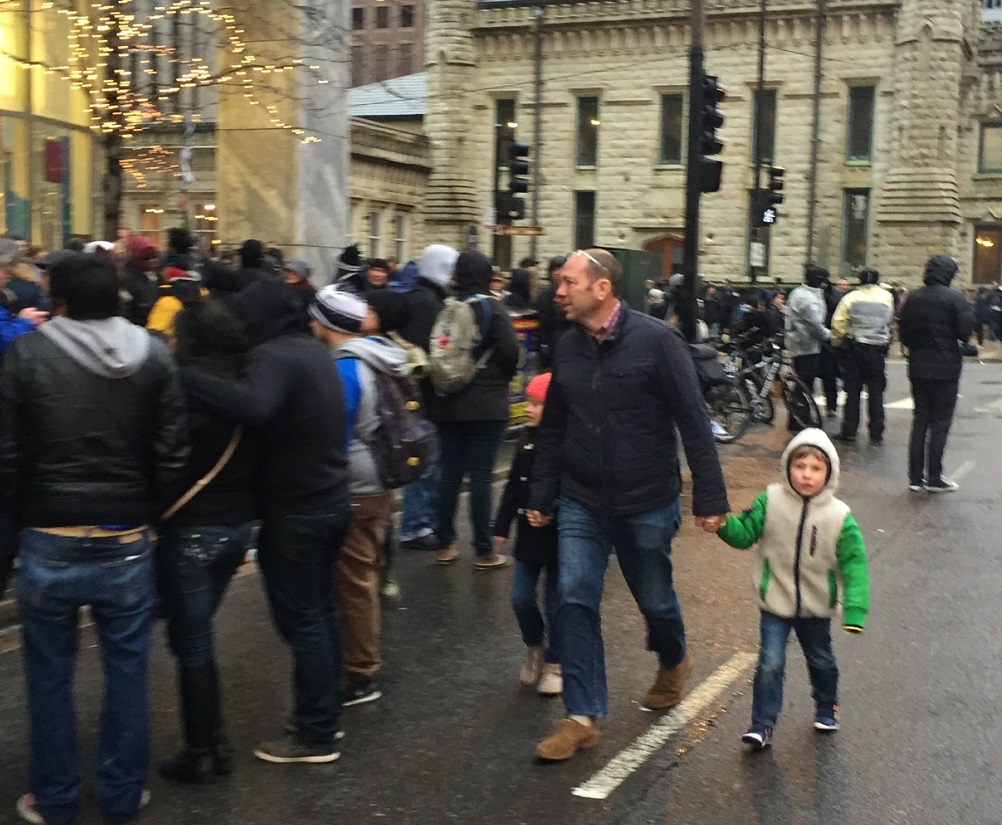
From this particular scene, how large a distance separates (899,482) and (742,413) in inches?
122

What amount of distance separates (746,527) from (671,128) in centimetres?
3982

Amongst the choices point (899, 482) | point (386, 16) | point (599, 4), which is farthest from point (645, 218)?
point (386, 16)

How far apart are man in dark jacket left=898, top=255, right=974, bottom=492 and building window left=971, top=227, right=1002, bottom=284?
31613 mm

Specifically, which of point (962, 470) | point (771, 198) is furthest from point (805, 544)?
point (771, 198)

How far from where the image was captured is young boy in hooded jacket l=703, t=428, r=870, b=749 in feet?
17.5

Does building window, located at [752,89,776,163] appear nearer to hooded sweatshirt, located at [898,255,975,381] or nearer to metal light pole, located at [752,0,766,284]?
metal light pole, located at [752,0,766,284]

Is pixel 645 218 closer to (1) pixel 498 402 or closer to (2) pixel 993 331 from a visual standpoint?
(2) pixel 993 331

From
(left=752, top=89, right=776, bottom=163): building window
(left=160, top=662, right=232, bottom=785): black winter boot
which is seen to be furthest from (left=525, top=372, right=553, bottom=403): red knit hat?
(left=752, top=89, right=776, bottom=163): building window

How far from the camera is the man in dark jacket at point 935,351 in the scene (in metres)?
11.9

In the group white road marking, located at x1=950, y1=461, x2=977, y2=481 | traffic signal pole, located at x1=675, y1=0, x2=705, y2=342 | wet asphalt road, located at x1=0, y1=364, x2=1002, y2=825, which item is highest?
traffic signal pole, located at x1=675, y1=0, x2=705, y2=342

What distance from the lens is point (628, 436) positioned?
523 cm

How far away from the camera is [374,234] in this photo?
124 ft

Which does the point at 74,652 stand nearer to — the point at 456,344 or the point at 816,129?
the point at 456,344

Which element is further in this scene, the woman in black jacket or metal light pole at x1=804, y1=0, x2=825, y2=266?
metal light pole at x1=804, y1=0, x2=825, y2=266
